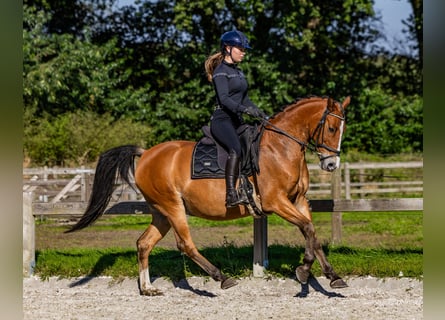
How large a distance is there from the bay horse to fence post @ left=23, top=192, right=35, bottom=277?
1251mm

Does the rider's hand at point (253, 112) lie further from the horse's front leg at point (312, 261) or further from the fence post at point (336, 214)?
the fence post at point (336, 214)

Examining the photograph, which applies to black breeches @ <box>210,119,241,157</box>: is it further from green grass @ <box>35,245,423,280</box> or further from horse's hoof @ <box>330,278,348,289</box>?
green grass @ <box>35,245,423,280</box>

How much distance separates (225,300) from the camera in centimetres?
710

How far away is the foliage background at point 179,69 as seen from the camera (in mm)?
25625

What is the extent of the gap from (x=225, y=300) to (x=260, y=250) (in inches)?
45.6

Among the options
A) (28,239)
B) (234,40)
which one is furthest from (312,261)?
(28,239)

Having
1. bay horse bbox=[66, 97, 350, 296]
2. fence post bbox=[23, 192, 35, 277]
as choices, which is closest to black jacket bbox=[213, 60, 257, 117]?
bay horse bbox=[66, 97, 350, 296]

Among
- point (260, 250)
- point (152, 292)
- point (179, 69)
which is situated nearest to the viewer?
point (152, 292)

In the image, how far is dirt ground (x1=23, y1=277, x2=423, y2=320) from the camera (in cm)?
630

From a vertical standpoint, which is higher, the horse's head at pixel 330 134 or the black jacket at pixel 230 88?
the black jacket at pixel 230 88

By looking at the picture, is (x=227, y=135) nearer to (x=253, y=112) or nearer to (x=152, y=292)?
(x=253, y=112)

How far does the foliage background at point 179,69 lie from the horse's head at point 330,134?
59.2 ft

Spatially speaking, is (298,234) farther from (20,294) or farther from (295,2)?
(295,2)

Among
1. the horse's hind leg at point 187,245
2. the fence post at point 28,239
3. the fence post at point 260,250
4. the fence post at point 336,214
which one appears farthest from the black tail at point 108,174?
the fence post at point 336,214
